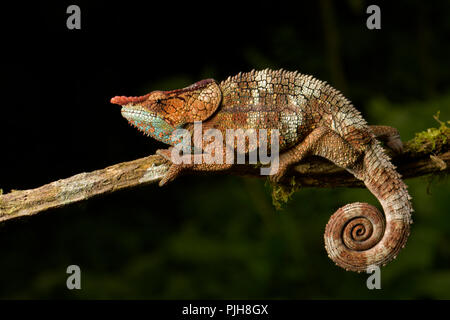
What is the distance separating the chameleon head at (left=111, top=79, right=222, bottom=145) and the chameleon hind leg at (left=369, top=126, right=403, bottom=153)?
1.04 meters

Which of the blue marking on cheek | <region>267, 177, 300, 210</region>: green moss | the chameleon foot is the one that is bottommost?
<region>267, 177, 300, 210</region>: green moss

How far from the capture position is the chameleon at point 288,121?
2.69 metres

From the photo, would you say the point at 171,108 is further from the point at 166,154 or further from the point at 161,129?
the point at 166,154

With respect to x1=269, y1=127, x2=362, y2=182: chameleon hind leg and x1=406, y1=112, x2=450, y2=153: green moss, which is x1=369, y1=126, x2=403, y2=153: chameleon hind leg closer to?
x1=406, y1=112, x2=450, y2=153: green moss

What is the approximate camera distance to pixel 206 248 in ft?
17.0

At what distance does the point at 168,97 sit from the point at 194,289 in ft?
8.63

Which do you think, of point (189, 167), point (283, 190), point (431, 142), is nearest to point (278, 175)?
point (283, 190)

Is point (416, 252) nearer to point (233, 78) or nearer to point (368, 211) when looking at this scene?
point (368, 211)

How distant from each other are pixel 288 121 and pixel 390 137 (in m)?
0.78

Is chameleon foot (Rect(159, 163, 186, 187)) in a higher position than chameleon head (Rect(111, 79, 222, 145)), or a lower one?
lower

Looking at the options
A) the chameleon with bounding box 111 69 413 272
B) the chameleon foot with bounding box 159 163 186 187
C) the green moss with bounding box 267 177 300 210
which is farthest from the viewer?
the green moss with bounding box 267 177 300 210

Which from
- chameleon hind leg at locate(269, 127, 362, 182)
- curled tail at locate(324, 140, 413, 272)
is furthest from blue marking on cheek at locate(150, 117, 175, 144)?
curled tail at locate(324, 140, 413, 272)

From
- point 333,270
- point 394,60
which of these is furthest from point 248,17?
point 333,270

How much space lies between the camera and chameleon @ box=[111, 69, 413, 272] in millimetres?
2693
